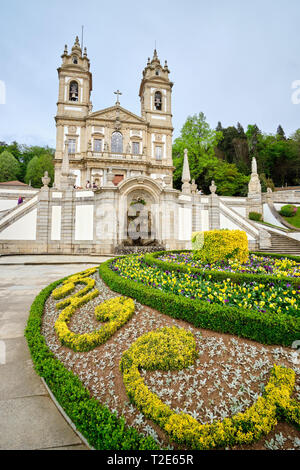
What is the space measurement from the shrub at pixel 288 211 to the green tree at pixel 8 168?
48565mm

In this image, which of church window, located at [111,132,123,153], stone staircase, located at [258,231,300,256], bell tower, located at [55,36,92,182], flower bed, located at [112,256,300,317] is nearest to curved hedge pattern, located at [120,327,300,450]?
flower bed, located at [112,256,300,317]

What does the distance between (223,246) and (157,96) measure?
3795 centimetres

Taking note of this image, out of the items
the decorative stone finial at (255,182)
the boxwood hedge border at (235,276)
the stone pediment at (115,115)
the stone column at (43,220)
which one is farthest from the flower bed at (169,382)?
the stone pediment at (115,115)

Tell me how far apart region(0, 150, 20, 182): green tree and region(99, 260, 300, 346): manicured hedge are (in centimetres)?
5140

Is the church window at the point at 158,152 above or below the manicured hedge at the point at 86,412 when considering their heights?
above

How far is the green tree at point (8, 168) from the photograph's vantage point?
4419cm

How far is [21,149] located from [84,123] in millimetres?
36791

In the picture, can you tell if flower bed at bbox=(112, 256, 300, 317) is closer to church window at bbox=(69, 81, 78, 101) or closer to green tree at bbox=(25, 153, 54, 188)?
church window at bbox=(69, 81, 78, 101)

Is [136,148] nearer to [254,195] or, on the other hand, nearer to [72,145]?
[72,145]

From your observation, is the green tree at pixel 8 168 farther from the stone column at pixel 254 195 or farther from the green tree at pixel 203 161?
the stone column at pixel 254 195

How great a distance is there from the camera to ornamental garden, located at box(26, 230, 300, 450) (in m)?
1.73

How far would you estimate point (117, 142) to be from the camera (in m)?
33.4
